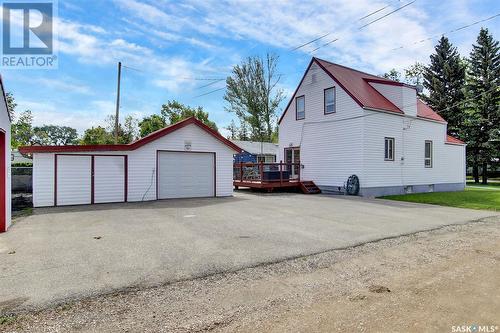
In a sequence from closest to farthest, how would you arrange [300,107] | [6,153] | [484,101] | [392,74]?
[6,153]
[300,107]
[484,101]
[392,74]

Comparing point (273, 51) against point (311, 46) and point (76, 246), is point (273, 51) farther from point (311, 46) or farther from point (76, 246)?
point (76, 246)

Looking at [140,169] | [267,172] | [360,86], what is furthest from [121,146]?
[360,86]

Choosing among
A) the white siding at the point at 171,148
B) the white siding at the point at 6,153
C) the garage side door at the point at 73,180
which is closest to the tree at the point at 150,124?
the white siding at the point at 171,148

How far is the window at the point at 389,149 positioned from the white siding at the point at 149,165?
8268mm

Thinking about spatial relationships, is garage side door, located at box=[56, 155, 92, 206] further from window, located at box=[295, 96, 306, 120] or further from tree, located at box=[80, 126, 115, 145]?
tree, located at box=[80, 126, 115, 145]

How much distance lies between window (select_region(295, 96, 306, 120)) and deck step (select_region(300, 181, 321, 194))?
4.14 m

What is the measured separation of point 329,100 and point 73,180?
1326 centimetres

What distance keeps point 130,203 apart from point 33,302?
9.97 m

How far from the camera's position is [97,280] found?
4332 mm

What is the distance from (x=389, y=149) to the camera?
17484 mm

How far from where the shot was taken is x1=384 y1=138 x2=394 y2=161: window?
679 inches

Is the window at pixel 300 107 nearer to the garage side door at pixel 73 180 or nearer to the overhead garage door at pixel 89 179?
the overhead garage door at pixel 89 179

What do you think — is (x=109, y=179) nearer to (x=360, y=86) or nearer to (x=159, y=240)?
(x=159, y=240)

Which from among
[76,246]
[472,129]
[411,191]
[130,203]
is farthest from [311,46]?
[472,129]
